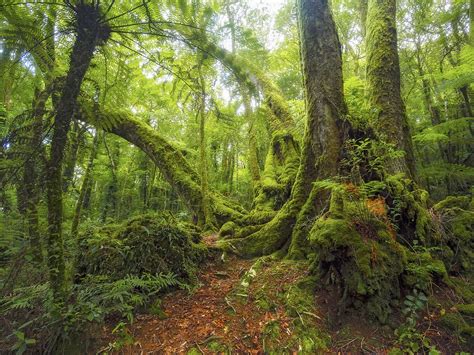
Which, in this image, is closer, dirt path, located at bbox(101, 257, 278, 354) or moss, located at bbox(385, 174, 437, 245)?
dirt path, located at bbox(101, 257, 278, 354)

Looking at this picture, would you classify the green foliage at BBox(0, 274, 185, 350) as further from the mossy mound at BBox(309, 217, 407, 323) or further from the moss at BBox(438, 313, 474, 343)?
the moss at BBox(438, 313, 474, 343)

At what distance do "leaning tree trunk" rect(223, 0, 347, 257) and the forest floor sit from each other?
93 centimetres

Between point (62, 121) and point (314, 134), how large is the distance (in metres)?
3.67

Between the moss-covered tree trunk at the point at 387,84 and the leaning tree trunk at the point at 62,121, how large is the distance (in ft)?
14.5

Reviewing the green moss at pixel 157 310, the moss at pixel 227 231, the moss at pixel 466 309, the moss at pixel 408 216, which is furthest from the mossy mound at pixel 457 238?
the green moss at pixel 157 310

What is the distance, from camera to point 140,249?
136 inches

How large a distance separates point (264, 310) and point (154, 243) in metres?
1.67

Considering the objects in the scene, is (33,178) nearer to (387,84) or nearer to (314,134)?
(314,134)

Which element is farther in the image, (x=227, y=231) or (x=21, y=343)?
(x=227, y=231)

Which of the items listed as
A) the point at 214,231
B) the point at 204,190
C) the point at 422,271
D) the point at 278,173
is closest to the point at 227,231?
the point at 214,231

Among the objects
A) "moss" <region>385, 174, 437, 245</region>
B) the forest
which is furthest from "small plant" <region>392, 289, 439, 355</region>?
"moss" <region>385, 174, 437, 245</region>

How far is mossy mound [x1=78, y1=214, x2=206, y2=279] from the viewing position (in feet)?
11.1

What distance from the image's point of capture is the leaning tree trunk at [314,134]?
4.26 metres

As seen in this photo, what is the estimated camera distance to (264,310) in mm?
3074
